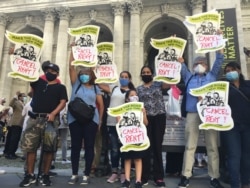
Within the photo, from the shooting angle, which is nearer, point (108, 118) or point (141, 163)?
point (141, 163)

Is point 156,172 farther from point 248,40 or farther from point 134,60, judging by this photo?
point 248,40

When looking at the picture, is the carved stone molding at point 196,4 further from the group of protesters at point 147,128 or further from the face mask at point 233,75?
the face mask at point 233,75

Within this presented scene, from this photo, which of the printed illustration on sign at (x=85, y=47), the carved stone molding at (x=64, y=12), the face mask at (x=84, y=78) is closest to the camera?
the face mask at (x=84, y=78)

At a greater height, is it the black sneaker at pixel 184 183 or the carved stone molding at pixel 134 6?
the carved stone molding at pixel 134 6

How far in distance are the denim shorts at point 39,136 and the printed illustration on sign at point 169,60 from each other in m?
2.39

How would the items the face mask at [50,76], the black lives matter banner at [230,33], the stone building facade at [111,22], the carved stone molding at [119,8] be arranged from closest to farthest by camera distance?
the face mask at [50,76]
the black lives matter banner at [230,33]
the stone building facade at [111,22]
the carved stone molding at [119,8]

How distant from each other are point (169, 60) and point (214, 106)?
1.51m

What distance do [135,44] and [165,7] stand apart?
430 cm

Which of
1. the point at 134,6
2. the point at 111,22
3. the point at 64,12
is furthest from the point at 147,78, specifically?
the point at 64,12

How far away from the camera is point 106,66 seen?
6.53m

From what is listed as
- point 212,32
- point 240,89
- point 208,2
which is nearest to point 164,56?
point 212,32

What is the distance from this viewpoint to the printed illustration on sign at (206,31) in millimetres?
5434

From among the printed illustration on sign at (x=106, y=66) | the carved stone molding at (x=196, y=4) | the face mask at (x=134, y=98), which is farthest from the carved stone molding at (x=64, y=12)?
the face mask at (x=134, y=98)

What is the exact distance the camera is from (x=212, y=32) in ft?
18.1
